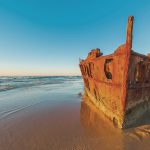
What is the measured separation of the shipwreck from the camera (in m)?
3.79

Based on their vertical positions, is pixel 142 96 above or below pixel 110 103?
above

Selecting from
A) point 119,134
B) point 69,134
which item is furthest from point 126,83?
point 69,134

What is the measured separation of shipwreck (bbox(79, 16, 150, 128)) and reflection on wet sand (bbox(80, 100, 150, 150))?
0.25 metres

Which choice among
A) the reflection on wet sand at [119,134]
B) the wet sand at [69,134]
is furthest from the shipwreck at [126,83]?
the wet sand at [69,134]

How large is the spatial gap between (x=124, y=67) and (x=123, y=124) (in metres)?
2.05

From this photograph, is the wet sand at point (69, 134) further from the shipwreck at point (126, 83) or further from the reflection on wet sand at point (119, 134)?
the shipwreck at point (126, 83)

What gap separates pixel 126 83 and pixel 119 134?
171 centimetres

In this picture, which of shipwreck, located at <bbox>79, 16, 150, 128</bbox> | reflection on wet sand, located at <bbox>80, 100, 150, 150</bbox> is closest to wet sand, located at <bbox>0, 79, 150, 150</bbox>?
reflection on wet sand, located at <bbox>80, 100, 150, 150</bbox>

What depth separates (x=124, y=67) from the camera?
12.4ft

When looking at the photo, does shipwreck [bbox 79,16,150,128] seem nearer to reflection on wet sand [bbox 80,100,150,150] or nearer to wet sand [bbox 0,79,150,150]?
reflection on wet sand [bbox 80,100,150,150]

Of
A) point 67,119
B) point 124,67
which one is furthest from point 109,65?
point 67,119

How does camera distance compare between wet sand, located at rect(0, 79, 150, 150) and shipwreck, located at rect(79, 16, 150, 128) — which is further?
shipwreck, located at rect(79, 16, 150, 128)

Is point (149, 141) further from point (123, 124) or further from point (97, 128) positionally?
point (97, 128)

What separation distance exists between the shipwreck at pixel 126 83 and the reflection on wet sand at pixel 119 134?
0.25 meters
